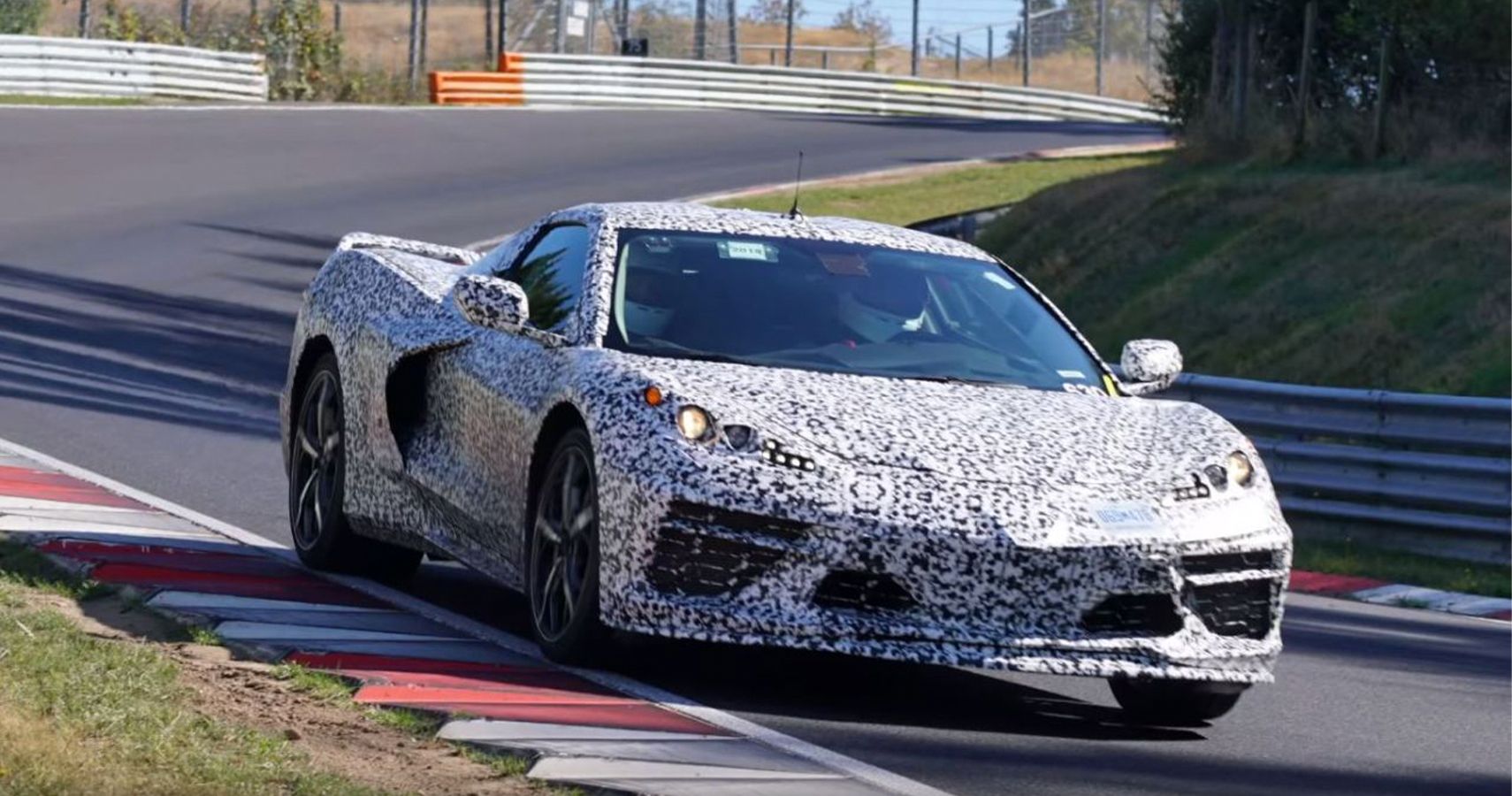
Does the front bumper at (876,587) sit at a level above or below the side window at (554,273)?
below

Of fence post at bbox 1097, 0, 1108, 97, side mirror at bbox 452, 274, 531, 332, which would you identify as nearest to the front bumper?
side mirror at bbox 452, 274, 531, 332

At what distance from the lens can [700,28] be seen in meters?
52.6

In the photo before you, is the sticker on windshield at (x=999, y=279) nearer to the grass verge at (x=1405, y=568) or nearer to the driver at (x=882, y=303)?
the driver at (x=882, y=303)

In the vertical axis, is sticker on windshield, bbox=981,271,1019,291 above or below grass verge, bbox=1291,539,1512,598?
above

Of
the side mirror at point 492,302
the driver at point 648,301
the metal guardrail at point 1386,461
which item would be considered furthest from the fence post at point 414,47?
the side mirror at point 492,302

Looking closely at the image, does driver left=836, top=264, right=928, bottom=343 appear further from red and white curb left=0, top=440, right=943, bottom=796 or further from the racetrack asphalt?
red and white curb left=0, top=440, right=943, bottom=796

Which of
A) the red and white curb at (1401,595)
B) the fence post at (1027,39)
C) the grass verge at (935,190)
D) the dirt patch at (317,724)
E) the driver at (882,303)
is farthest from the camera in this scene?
the fence post at (1027,39)

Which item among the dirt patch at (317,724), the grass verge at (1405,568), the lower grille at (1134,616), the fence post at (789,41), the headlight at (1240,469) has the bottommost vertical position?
the grass verge at (1405,568)

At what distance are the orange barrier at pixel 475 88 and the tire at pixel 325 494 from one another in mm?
32928

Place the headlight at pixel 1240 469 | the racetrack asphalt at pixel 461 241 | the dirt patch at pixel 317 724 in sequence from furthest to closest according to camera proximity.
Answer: the headlight at pixel 1240 469 → the racetrack asphalt at pixel 461 241 → the dirt patch at pixel 317 724

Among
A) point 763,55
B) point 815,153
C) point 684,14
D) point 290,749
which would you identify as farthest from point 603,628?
point 763,55

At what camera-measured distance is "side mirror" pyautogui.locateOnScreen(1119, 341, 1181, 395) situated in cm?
806

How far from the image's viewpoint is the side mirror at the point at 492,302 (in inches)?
297

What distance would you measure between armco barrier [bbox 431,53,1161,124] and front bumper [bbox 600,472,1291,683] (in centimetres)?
3364
